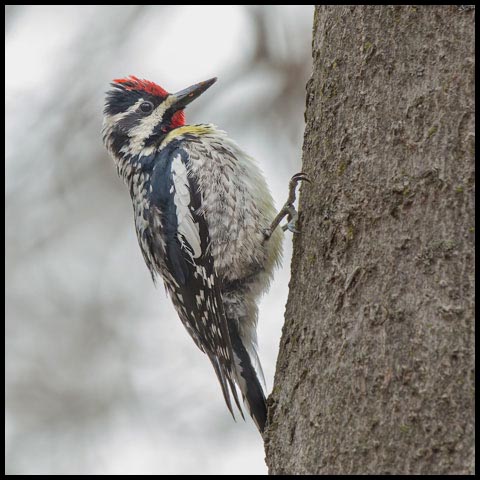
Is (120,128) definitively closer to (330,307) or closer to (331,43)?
(331,43)

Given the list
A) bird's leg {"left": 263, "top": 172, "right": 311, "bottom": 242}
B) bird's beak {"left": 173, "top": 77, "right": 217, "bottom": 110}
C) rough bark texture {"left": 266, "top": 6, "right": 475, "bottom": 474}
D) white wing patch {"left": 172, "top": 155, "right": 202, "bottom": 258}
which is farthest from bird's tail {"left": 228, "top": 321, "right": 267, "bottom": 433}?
bird's beak {"left": 173, "top": 77, "right": 217, "bottom": 110}

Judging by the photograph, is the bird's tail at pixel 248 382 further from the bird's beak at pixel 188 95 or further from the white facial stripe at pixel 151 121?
the bird's beak at pixel 188 95

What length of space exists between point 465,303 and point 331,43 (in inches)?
49.1

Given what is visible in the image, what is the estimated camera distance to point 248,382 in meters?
3.41

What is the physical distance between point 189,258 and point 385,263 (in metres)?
1.63

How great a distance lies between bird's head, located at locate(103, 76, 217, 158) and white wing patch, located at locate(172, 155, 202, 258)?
1.49 ft

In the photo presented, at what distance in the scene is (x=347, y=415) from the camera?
2191 mm

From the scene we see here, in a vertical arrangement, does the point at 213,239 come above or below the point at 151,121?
below

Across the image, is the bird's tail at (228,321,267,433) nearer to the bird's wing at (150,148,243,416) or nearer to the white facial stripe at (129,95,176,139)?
the bird's wing at (150,148,243,416)

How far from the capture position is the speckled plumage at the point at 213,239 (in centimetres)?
367

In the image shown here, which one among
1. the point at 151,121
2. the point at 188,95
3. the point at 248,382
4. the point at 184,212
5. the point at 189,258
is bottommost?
the point at 248,382

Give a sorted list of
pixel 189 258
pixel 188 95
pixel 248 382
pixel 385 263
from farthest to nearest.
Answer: pixel 188 95 → pixel 189 258 → pixel 248 382 → pixel 385 263

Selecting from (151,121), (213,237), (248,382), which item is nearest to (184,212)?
(213,237)

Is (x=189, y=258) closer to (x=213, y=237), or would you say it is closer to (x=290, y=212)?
(x=213, y=237)
